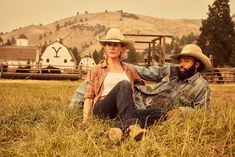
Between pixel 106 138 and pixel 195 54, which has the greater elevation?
pixel 195 54

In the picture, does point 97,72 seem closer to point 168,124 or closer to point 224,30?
point 168,124

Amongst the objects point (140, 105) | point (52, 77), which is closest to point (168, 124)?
point (140, 105)

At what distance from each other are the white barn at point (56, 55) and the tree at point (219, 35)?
4104 centimetres

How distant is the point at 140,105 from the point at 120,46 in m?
0.79

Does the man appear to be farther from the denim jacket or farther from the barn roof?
the barn roof

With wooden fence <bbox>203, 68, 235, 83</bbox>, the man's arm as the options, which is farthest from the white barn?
the man's arm

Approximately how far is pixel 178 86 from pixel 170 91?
0.13 m

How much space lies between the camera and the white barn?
82.9 metres

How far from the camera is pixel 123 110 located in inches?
181

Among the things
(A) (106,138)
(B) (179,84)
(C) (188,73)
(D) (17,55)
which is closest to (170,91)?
(B) (179,84)

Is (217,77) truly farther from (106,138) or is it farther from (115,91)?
(106,138)

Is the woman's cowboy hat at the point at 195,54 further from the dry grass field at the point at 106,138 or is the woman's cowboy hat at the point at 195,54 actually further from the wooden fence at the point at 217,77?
the wooden fence at the point at 217,77

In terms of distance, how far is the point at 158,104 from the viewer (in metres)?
5.65

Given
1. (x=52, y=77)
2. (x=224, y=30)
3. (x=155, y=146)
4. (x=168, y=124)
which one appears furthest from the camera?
(x=224, y=30)
